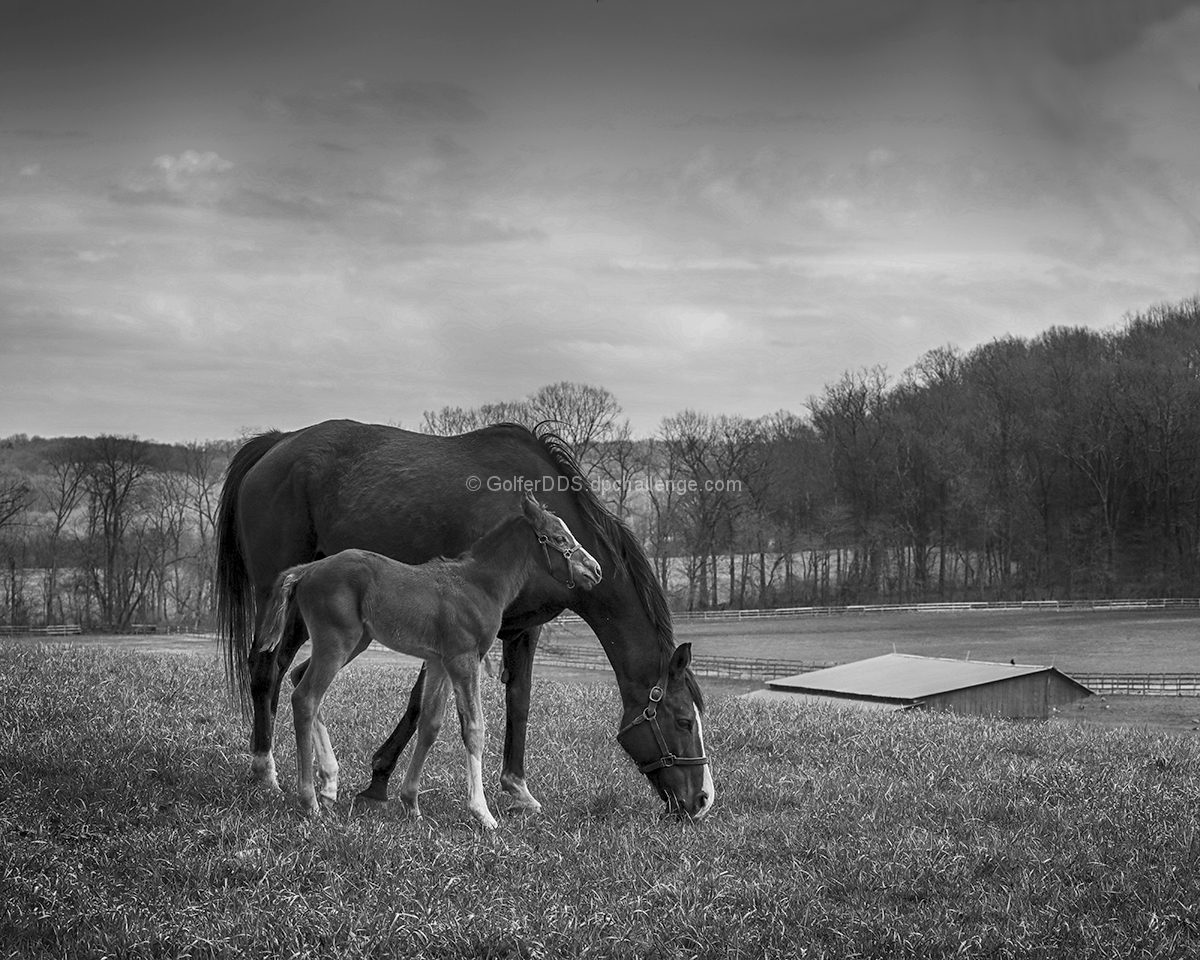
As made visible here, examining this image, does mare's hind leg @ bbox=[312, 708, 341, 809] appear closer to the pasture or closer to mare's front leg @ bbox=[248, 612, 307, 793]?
the pasture

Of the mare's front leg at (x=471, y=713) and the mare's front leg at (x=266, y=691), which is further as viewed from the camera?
the mare's front leg at (x=266, y=691)

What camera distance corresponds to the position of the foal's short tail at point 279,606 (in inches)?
257

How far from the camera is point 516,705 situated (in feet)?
25.5

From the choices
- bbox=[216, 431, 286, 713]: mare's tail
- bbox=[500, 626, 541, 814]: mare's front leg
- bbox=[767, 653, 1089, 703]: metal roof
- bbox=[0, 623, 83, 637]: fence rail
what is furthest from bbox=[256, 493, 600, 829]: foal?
bbox=[0, 623, 83, 637]: fence rail

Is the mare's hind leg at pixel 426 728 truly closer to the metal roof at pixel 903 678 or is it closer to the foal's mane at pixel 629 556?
the foal's mane at pixel 629 556

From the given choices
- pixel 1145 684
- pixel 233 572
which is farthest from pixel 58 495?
pixel 233 572

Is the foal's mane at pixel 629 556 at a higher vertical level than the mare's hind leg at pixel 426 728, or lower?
higher

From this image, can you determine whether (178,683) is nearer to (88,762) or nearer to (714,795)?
(88,762)

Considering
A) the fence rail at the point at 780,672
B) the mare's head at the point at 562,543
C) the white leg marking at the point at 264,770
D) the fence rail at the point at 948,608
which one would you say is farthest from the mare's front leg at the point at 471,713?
the fence rail at the point at 948,608

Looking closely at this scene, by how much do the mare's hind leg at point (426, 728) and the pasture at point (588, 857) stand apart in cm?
17

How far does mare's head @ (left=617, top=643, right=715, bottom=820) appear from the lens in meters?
7.16

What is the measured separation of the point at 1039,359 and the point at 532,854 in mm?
84195

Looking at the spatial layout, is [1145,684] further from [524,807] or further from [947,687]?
[524,807]

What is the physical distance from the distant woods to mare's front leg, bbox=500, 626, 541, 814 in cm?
5148
